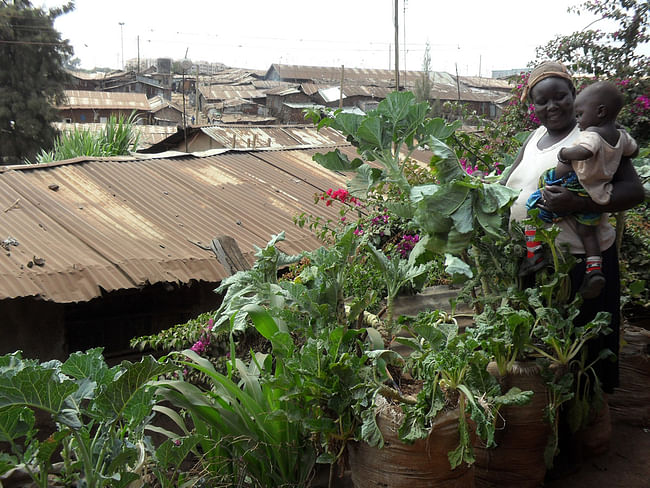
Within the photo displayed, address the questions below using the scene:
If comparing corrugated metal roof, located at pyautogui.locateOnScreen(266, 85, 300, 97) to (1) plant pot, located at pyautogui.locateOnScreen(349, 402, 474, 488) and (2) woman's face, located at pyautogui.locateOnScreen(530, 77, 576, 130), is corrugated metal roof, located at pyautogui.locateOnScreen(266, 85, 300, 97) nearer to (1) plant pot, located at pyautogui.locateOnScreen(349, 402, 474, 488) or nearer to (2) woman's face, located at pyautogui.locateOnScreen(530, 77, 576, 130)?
(2) woman's face, located at pyautogui.locateOnScreen(530, 77, 576, 130)

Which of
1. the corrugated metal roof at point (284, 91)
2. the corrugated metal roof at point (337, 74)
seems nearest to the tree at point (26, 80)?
the corrugated metal roof at point (284, 91)

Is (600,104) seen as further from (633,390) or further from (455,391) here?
(633,390)

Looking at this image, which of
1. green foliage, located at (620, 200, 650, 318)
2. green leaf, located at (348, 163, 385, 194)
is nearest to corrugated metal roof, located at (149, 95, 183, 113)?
green foliage, located at (620, 200, 650, 318)

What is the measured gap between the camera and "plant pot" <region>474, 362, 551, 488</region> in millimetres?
2490

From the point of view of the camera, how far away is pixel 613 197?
2445mm

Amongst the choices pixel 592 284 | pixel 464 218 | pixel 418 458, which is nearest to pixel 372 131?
pixel 464 218

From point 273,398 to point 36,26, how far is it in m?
23.0

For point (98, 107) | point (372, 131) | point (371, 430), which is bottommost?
point (371, 430)

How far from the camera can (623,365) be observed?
3.52m

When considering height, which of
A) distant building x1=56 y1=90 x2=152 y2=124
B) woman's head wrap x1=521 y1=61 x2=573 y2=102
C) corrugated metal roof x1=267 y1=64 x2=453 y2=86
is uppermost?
corrugated metal roof x1=267 y1=64 x2=453 y2=86

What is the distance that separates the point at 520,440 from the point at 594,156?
123 cm

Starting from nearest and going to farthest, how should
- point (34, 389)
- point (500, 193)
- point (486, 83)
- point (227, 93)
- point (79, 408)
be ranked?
point (34, 389) → point (79, 408) → point (500, 193) → point (227, 93) → point (486, 83)

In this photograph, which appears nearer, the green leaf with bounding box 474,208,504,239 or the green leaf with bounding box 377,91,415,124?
the green leaf with bounding box 474,208,504,239

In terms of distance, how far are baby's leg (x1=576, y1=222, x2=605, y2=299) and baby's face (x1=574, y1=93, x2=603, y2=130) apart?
44 cm
